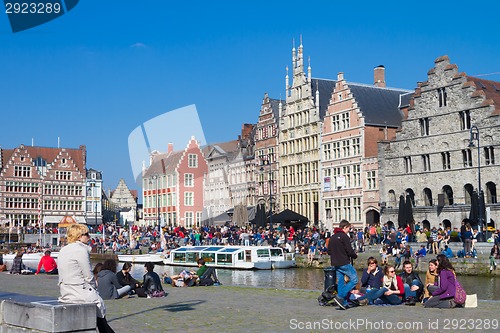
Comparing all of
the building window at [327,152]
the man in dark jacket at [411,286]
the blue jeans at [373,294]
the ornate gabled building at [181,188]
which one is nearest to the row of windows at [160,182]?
the ornate gabled building at [181,188]

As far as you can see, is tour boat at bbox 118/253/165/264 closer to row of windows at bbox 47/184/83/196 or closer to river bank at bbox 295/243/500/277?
river bank at bbox 295/243/500/277

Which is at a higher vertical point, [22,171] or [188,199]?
[22,171]

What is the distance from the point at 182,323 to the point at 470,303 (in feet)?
17.5

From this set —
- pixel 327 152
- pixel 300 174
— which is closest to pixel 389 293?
pixel 327 152

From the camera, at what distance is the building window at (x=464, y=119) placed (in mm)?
45312

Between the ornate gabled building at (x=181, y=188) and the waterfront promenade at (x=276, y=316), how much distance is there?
62.8 metres

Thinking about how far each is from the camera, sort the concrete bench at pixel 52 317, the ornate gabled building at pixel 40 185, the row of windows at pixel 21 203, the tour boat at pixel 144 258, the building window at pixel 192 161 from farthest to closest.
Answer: the building window at pixel 192 161 < the ornate gabled building at pixel 40 185 < the row of windows at pixel 21 203 < the tour boat at pixel 144 258 < the concrete bench at pixel 52 317

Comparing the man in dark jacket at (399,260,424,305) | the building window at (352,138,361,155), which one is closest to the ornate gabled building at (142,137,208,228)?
the building window at (352,138,361,155)

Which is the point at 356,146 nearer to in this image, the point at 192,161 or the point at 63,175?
the point at 192,161

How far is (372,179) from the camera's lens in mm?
52406

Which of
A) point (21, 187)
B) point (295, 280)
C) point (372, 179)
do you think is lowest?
point (295, 280)

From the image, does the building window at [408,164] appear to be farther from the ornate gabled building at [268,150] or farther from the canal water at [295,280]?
the canal water at [295,280]

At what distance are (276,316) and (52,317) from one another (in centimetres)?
533

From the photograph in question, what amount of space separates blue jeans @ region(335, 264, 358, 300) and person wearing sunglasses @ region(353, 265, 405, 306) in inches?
10.8
